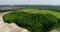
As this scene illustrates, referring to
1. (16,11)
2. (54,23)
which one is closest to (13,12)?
(16,11)

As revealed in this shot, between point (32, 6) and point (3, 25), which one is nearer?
point (3, 25)

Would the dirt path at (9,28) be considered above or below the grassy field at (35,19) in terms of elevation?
below

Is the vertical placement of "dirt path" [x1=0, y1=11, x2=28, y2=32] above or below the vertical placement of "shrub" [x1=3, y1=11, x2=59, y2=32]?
below

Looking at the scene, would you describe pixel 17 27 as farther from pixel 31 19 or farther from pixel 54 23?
pixel 54 23

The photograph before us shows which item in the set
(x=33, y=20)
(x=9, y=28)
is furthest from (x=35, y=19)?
(x=9, y=28)

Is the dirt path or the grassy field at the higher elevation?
the grassy field

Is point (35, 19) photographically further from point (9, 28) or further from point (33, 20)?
point (9, 28)
